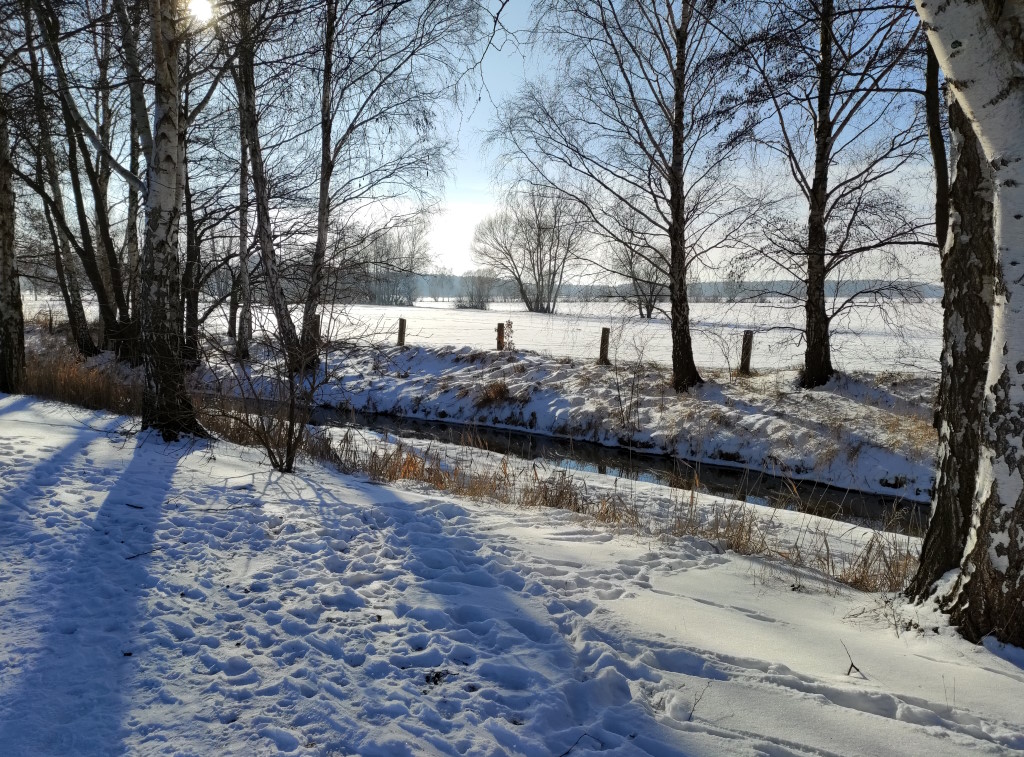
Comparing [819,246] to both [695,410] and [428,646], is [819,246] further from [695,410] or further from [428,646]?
[428,646]

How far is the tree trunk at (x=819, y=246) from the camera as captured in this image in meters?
10.7

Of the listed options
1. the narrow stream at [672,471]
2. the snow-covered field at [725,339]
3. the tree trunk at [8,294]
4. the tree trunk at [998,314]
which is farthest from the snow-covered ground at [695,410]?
the tree trunk at [998,314]

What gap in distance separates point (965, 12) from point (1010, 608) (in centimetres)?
246

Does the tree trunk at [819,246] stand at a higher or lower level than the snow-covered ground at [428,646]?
higher

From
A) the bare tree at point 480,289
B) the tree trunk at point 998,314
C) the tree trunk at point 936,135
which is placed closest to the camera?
the tree trunk at point 998,314

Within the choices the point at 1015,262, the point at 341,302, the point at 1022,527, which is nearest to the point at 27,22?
the point at 341,302

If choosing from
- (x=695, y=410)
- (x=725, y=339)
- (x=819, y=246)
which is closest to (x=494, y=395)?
(x=695, y=410)

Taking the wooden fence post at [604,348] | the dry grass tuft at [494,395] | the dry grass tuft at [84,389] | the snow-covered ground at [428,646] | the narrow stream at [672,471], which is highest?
the wooden fence post at [604,348]

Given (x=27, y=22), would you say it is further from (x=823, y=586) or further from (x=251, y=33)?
(x=823, y=586)

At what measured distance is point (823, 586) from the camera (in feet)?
12.2

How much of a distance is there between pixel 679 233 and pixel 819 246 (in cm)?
259

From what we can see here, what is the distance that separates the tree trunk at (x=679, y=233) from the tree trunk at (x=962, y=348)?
8.40m

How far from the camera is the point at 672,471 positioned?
10188 millimetres

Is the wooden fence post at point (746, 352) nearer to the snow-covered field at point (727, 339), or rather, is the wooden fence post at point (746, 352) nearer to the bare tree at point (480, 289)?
the snow-covered field at point (727, 339)
